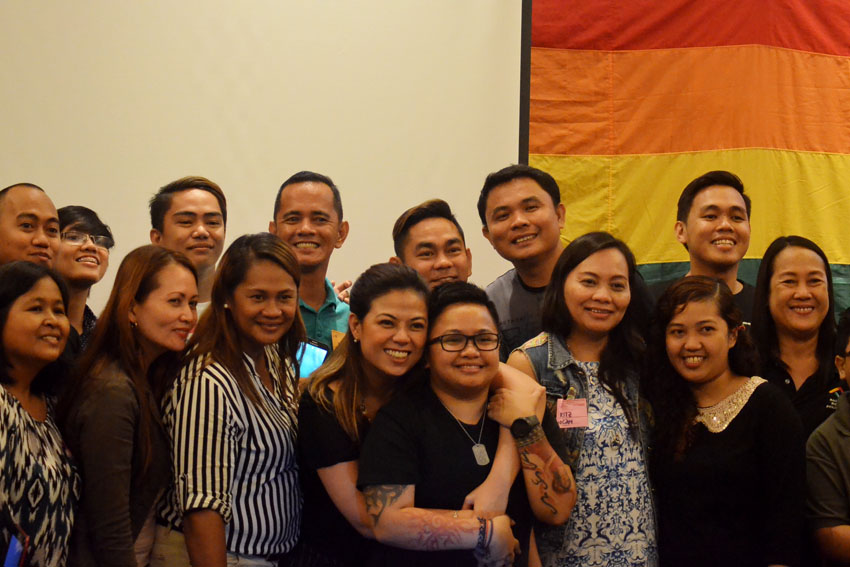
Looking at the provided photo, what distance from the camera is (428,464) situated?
2.18m

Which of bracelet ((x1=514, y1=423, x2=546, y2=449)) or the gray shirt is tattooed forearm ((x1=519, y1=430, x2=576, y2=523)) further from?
the gray shirt

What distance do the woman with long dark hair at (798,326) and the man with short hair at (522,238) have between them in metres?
0.75

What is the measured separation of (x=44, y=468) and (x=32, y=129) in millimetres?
2595

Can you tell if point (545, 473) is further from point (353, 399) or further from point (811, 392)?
point (811, 392)

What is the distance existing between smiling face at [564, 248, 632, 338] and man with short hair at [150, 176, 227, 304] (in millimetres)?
1383

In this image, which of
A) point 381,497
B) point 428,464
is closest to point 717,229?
point 428,464

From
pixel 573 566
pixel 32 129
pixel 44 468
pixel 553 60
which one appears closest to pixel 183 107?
pixel 32 129

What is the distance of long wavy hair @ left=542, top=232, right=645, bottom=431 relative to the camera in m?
2.53

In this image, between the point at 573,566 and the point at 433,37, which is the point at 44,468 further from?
the point at 433,37

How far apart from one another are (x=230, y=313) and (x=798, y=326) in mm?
1854

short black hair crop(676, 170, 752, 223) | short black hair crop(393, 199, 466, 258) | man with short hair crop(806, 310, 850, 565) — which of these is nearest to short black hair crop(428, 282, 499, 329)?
short black hair crop(393, 199, 466, 258)

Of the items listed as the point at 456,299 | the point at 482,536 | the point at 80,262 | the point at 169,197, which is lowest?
the point at 482,536

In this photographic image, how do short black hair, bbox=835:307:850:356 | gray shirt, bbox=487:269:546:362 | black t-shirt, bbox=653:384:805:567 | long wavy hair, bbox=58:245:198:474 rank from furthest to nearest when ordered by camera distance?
gray shirt, bbox=487:269:546:362 → short black hair, bbox=835:307:850:356 → black t-shirt, bbox=653:384:805:567 → long wavy hair, bbox=58:245:198:474

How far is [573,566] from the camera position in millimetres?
2396
